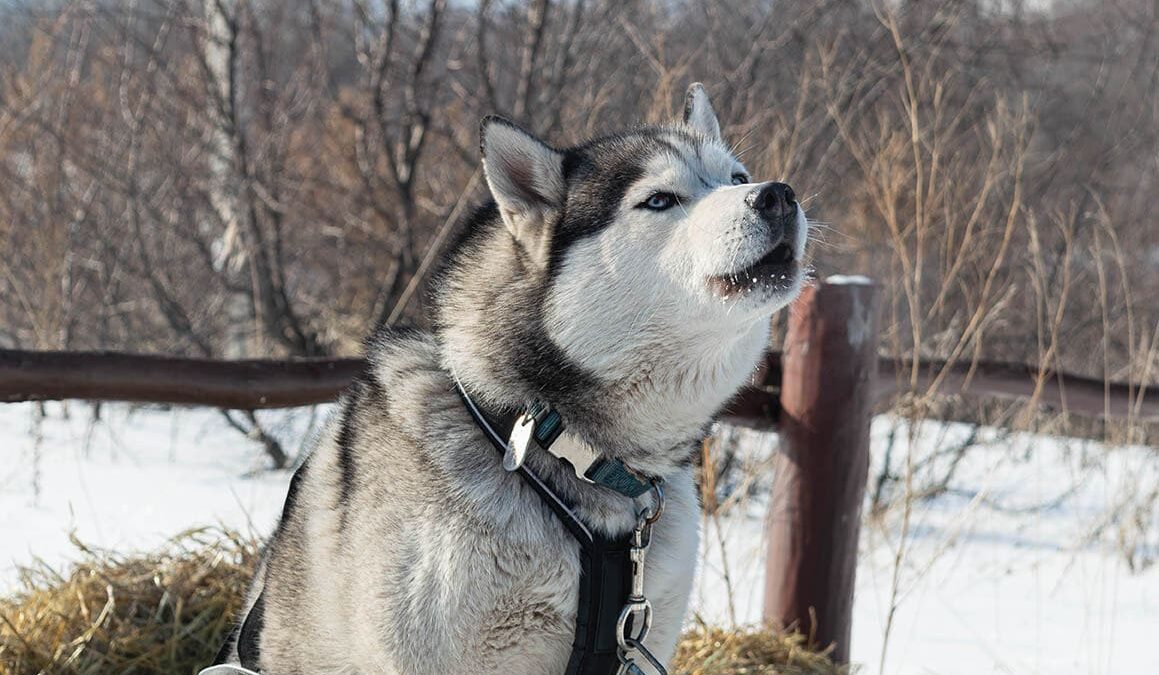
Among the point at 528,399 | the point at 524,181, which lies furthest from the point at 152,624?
the point at 524,181

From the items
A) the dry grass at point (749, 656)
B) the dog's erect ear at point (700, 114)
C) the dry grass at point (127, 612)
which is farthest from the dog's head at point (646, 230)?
the dry grass at point (127, 612)

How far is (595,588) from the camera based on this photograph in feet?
5.79

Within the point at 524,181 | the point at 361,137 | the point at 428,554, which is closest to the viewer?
the point at 428,554

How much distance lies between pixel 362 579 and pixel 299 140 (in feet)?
20.1

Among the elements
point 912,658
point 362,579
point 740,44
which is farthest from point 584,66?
point 362,579

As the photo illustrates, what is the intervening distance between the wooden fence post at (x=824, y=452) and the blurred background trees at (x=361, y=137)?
179 centimetres

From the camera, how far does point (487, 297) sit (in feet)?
6.51

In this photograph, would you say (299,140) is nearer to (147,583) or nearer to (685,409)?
(147,583)

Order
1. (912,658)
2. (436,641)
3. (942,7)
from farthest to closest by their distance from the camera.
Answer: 1. (942,7)
2. (912,658)
3. (436,641)

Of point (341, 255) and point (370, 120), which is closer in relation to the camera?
point (370, 120)

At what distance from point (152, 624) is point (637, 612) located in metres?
1.77

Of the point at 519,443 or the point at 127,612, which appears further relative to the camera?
the point at 127,612

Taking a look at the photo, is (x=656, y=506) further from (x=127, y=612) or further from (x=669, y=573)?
(x=127, y=612)

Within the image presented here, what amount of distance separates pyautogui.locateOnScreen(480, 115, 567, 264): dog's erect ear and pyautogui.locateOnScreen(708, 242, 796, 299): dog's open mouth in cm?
35
